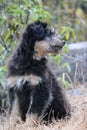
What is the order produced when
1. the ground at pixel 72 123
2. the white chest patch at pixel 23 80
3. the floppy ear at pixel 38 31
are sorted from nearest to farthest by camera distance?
the ground at pixel 72 123 → the white chest patch at pixel 23 80 → the floppy ear at pixel 38 31

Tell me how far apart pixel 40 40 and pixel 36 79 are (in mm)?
561

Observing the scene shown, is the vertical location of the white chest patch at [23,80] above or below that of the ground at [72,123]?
above

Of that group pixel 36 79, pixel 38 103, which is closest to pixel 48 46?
pixel 36 79

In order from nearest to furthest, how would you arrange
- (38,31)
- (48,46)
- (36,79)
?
(36,79) < (38,31) < (48,46)

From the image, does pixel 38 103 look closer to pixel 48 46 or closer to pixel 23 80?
pixel 23 80

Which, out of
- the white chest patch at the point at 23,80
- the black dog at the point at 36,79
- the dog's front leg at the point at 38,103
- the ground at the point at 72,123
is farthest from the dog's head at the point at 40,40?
the ground at the point at 72,123

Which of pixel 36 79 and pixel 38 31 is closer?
pixel 36 79

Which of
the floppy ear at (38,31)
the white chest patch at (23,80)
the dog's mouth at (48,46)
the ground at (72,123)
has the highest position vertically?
the floppy ear at (38,31)

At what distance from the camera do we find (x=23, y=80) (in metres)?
7.06

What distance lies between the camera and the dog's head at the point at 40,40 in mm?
7172

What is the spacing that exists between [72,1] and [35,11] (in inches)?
306

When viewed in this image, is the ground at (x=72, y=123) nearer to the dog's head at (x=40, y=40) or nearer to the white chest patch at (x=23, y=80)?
the white chest patch at (x=23, y=80)

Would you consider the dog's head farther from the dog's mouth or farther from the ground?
the ground

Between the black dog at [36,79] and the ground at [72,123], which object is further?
the black dog at [36,79]
